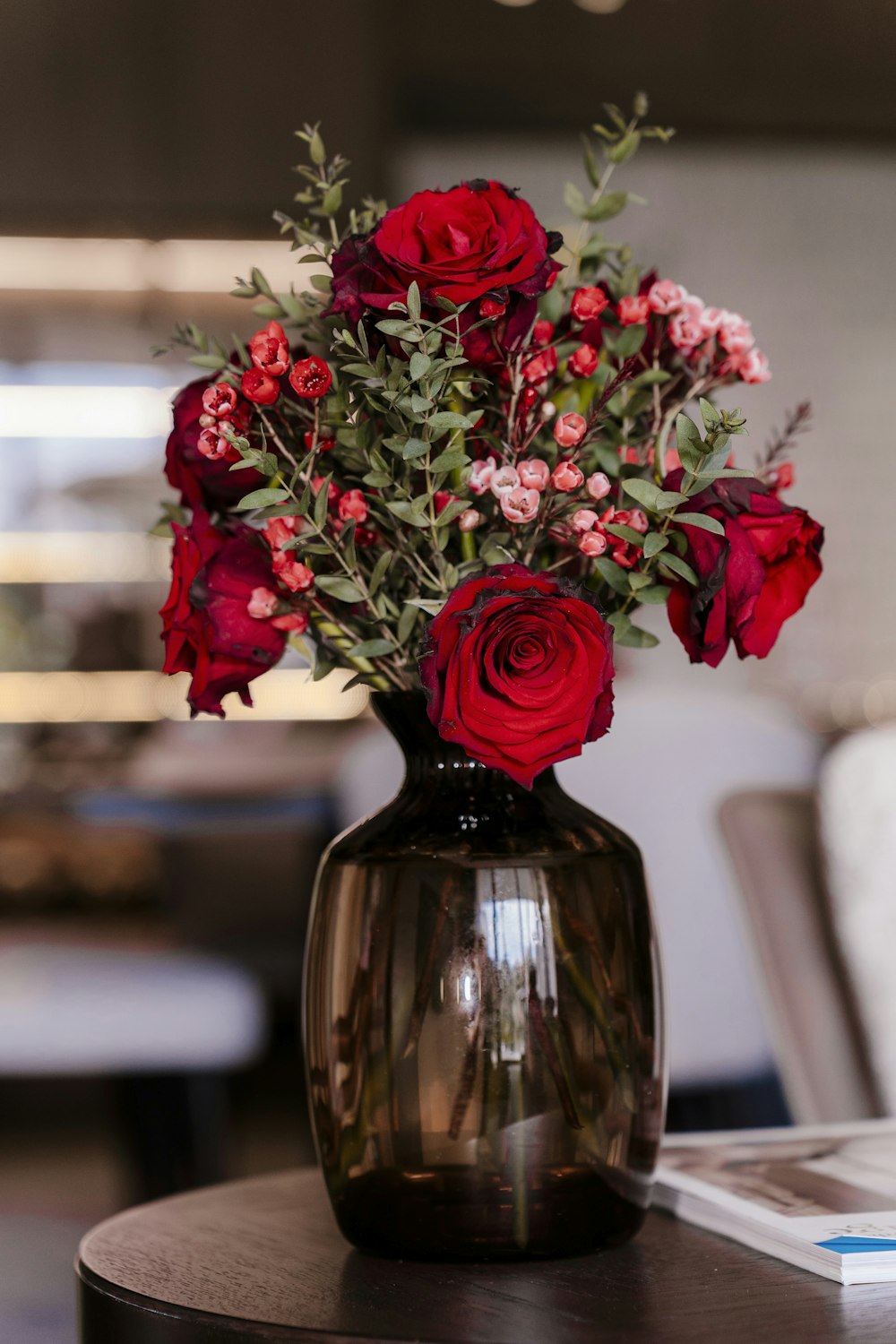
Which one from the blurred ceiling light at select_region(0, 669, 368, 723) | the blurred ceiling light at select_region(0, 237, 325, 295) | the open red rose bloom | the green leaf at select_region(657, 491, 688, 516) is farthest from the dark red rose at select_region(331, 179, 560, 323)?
the blurred ceiling light at select_region(0, 237, 325, 295)

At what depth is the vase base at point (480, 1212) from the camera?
0.66 metres

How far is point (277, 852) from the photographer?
2623 millimetres

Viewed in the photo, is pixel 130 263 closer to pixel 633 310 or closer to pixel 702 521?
pixel 633 310

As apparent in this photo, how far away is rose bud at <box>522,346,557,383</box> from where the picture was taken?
27.0 inches

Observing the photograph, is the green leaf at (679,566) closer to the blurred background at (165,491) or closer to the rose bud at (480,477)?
the rose bud at (480,477)

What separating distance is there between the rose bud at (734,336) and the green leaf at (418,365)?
19 centimetres

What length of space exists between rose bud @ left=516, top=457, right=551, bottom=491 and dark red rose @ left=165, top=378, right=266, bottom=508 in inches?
5.4

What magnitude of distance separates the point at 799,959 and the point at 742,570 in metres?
0.63

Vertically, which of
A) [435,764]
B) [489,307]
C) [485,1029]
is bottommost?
[485,1029]

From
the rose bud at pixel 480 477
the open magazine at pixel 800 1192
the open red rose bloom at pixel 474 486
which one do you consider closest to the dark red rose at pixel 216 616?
the open red rose bloom at pixel 474 486

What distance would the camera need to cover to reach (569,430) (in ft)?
2.16

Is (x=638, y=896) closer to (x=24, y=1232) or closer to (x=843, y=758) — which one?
(x=843, y=758)

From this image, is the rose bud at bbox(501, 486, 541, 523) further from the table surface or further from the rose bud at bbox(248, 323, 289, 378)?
the table surface

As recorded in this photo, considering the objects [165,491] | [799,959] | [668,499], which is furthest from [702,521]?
[165,491]
